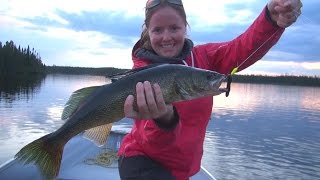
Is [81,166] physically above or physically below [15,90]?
above

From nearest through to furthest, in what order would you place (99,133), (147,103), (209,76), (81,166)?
(147,103) < (209,76) < (99,133) < (81,166)

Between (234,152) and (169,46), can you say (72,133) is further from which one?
(234,152)

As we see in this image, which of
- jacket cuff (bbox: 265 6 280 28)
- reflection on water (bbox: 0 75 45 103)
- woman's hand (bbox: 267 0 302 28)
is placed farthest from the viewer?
reflection on water (bbox: 0 75 45 103)

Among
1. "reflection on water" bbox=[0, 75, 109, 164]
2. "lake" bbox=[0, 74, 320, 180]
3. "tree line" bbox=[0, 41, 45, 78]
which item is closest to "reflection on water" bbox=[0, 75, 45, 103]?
"reflection on water" bbox=[0, 75, 109, 164]

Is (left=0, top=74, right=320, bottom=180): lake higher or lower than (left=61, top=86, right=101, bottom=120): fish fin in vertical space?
lower

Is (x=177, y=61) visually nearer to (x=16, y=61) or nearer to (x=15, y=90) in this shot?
(x=15, y=90)

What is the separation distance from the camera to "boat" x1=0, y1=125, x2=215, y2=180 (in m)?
7.42

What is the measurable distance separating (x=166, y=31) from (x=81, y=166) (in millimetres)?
5631

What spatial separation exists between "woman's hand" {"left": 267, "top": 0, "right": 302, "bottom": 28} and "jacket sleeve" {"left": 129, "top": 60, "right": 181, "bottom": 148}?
1.37 m

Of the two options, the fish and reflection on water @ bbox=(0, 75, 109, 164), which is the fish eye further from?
reflection on water @ bbox=(0, 75, 109, 164)

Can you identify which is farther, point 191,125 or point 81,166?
point 81,166

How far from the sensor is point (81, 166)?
917 cm

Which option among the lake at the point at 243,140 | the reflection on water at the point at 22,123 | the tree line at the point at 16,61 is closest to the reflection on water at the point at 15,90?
the reflection on water at the point at 22,123

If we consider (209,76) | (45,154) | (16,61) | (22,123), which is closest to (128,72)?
(209,76)
